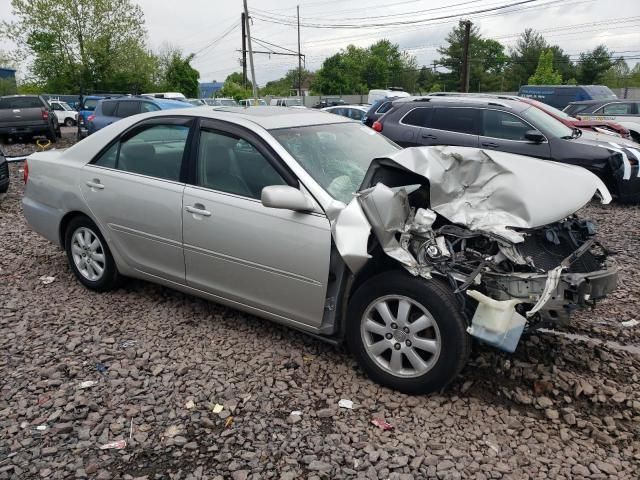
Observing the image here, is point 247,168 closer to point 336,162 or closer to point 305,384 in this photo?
point 336,162

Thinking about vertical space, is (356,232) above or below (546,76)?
below

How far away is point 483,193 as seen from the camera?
3.03 metres

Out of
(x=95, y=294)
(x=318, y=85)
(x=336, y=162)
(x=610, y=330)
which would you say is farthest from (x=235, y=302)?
(x=318, y=85)

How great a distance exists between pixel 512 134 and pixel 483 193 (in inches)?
239

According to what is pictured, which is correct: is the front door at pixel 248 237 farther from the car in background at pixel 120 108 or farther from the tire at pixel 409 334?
the car in background at pixel 120 108

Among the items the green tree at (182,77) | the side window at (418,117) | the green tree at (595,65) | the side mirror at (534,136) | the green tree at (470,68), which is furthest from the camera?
the green tree at (470,68)

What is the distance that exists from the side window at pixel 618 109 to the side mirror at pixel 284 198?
16.3m

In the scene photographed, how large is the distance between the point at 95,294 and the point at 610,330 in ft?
13.6

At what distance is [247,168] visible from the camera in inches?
144

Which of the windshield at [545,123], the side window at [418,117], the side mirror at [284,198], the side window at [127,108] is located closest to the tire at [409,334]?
the side mirror at [284,198]

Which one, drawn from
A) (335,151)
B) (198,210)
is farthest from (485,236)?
(198,210)

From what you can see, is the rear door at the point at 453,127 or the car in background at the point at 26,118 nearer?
the rear door at the point at 453,127

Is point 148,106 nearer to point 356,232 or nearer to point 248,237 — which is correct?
point 248,237

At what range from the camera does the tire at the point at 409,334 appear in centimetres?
285
